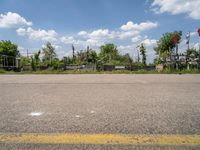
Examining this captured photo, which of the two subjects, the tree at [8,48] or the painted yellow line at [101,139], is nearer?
the painted yellow line at [101,139]

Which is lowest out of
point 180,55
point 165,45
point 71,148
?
point 71,148

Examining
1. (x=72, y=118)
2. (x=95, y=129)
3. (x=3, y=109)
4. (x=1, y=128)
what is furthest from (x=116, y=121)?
(x=3, y=109)

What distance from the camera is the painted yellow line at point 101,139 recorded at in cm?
256

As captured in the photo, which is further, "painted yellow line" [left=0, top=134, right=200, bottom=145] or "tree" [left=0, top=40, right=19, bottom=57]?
"tree" [left=0, top=40, right=19, bottom=57]

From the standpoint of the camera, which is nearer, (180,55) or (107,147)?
(107,147)

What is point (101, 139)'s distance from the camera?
2.66 metres

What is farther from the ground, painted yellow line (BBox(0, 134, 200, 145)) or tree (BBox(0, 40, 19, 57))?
tree (BBox(0, 40, 19, 57))

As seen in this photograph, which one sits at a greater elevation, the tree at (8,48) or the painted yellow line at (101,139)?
the tree at (8,48)

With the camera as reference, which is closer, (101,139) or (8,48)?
(101,139)

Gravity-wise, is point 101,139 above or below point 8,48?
below

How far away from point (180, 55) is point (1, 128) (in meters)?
29.1

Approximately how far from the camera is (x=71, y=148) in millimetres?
2418

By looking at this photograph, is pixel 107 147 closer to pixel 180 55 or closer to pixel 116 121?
pixel 116 121

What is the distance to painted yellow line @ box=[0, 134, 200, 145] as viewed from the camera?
8.41 feet
